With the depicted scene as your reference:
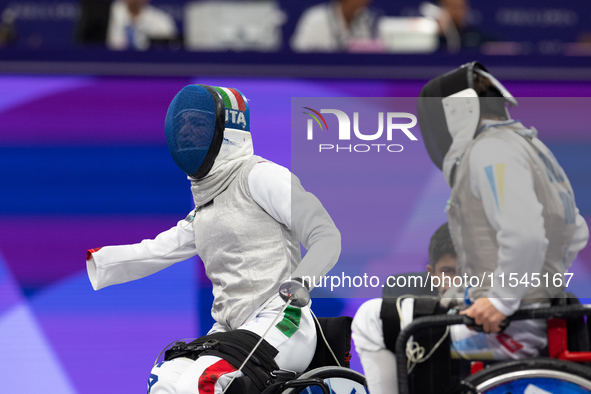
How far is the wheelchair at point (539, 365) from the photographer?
1.64 meters

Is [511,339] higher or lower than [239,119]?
lower

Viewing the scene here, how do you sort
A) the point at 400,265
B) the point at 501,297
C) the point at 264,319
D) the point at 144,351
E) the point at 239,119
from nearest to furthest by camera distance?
the point at 501,297, the point at 400,265, the point at 264,319, the point at 239,119, the point at 144,351

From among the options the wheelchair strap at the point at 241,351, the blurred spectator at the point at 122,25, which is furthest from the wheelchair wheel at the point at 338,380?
the blurred spectator at the point at 122,25

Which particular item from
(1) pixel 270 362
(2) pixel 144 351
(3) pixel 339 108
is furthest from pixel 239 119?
(2) pixel 144 351

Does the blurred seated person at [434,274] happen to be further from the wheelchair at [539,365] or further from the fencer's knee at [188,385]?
the fencer's knee at [188,385]

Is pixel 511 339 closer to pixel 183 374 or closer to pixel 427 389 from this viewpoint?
pixel 427 389

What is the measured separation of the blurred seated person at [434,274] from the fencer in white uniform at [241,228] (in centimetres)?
19

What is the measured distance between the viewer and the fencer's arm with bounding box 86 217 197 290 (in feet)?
7.45

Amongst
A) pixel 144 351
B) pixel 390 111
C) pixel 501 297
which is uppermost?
pixel 390 111

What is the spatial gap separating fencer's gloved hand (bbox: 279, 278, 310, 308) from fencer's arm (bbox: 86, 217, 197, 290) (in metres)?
0.61

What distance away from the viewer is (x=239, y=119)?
220 centimetres

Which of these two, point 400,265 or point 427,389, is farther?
point 400,265

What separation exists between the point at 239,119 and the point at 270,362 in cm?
78

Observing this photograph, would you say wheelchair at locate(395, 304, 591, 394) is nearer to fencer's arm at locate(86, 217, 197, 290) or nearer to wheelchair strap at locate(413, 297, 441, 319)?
wheelchair strap at locate(413, 297, 441, 319)
